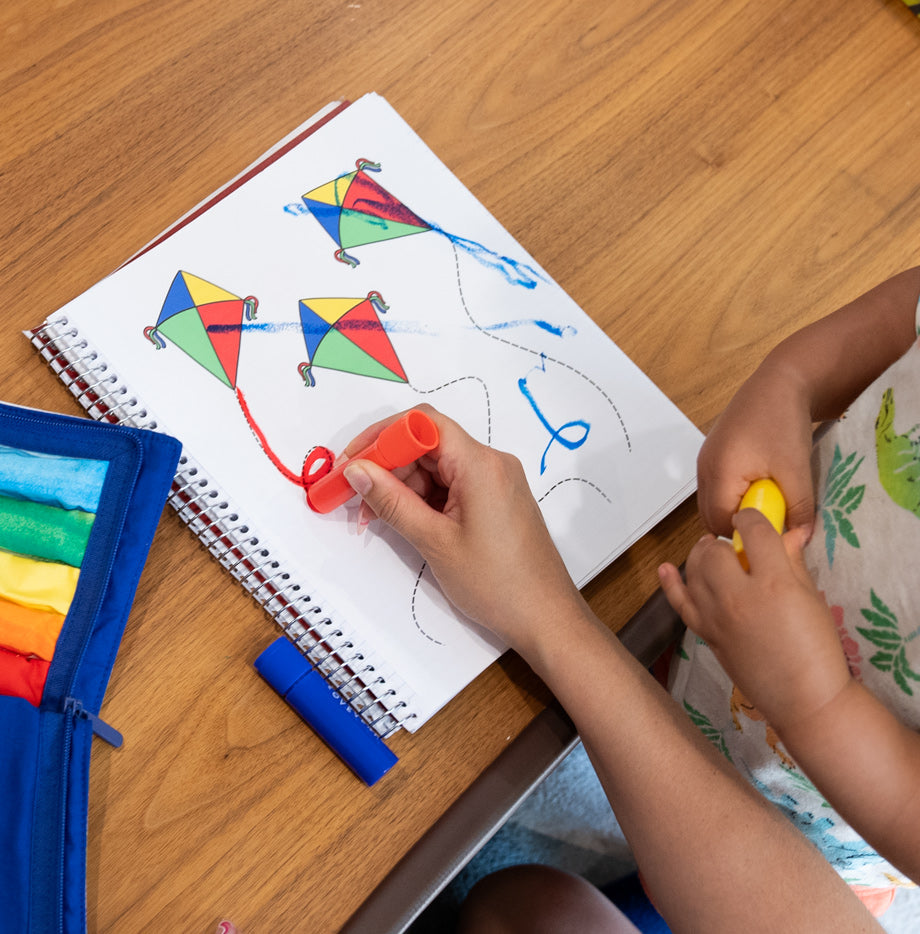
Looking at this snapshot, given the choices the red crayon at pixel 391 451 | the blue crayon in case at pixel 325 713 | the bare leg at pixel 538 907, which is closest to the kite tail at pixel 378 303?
the red crayon at pixel 391 451

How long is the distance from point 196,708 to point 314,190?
1.09ft

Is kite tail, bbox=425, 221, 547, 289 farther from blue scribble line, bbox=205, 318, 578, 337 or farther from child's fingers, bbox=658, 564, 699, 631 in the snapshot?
child's fingers, bbox=658, 564, 699, 631

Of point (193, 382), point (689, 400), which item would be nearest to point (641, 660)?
point (689, 400)

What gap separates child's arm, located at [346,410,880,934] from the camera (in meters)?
0.47

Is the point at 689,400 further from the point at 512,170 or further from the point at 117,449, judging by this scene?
the point at 117,449

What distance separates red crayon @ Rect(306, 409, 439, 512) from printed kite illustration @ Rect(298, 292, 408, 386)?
0.07 metres

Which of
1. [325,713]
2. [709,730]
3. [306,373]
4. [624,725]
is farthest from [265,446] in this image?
[709,730]

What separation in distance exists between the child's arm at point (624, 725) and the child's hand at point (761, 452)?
0.10 meters

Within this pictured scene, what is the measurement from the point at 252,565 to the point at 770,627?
282 mm

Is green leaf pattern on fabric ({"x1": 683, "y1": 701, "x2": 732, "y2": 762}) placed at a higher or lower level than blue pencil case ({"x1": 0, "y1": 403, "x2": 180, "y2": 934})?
lower

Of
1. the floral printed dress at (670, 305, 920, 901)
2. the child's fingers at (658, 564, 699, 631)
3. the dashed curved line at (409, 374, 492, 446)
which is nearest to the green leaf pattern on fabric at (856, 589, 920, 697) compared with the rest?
the floral printed dress at (670, 305, 920, 901)

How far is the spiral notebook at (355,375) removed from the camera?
19.3 inches

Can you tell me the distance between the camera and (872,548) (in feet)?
1.58

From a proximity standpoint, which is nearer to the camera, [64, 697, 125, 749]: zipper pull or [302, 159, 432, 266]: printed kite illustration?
[64, 697, 125, 749]: zipper pull
